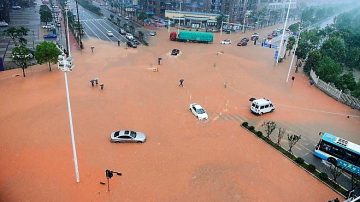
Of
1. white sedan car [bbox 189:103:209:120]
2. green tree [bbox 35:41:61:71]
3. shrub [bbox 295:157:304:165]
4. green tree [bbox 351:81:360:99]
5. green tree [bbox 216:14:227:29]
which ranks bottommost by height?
shrub [bbox 295:157:304:165]

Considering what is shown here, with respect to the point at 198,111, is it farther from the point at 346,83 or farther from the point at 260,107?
the point at 346,83

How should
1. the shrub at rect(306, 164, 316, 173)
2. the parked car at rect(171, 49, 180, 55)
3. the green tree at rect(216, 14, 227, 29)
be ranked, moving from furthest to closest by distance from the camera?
the green tree at rect(216, 14, 227, 29), the parked car at rect(171, 49, 180, 55), the shrub at rect(306, 164, 316, 173)

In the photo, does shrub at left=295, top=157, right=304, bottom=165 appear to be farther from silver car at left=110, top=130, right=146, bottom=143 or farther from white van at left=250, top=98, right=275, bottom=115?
silver car at left=110, top=130, right=146, bottom=143

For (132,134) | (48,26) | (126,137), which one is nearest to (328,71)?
(132,134)

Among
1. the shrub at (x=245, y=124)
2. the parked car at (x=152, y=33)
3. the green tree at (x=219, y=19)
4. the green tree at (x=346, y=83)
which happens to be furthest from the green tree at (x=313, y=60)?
the green tree at (x=219, y=19)

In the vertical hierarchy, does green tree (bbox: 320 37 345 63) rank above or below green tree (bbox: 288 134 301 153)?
above

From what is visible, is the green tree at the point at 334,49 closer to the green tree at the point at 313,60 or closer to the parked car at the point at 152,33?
the green tree at the point at 313,60

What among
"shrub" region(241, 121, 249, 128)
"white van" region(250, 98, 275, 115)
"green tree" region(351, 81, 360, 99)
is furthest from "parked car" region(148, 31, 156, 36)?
"green tree" region(351, 81, 360, 99)
